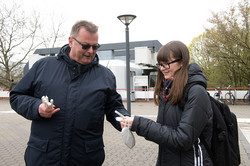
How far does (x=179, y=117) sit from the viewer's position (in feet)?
5.71

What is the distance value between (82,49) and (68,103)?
501mm

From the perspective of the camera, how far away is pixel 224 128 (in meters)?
1.77

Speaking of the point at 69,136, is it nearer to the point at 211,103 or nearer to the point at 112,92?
the point at 112,92

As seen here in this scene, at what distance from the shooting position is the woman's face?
6.07 ft

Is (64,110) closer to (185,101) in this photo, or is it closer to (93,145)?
(93,145)

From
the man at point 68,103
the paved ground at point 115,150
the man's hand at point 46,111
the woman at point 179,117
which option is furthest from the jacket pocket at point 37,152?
the paved ground at point 115,150

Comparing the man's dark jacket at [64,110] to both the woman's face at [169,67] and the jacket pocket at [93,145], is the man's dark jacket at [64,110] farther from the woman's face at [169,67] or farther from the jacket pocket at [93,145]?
the woman's face at [169,67]

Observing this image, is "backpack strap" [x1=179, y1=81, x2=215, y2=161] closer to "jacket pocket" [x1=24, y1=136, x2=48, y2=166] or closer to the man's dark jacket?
the man's dark jacket

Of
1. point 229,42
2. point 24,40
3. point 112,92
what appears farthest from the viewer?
point 24,40

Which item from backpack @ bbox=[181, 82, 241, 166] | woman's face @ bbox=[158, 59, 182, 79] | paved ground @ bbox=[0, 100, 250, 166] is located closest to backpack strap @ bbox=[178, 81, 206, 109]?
backpack @ bbox=[181, 82, 241, 166]

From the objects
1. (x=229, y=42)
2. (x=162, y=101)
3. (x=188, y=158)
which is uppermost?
(x=229, y=42)

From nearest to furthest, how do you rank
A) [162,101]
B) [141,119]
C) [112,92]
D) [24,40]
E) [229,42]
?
[141,119], [162,101], [112,92], [229,42], [24,40]

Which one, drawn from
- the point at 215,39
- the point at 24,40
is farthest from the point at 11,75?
the point at 215,39

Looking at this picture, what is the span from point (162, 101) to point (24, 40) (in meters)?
23.0
